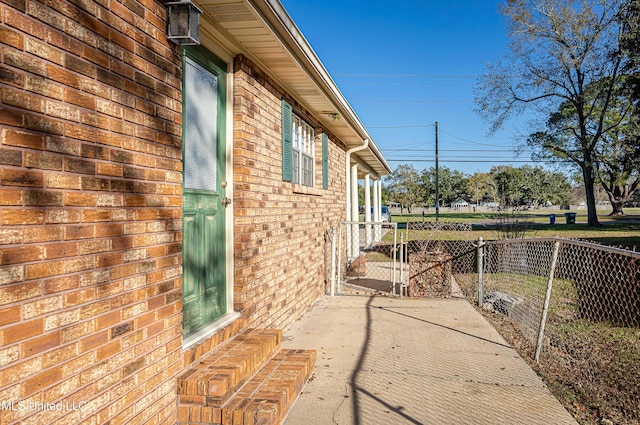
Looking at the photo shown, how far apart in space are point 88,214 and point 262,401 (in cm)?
164

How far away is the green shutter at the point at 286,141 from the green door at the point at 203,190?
1.42 metres

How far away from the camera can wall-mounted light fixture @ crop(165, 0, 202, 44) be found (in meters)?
2.56

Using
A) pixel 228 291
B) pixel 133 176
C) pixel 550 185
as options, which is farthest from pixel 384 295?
pixel 550 185

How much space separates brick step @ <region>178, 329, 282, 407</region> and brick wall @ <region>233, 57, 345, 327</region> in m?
0.43

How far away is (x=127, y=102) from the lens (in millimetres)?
2219

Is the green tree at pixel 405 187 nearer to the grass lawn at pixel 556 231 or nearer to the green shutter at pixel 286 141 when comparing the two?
the grass lawn at pixel 556 231

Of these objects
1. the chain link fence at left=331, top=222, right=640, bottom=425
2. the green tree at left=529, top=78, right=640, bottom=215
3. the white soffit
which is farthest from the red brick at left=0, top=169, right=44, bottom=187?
the green tree at left=529, top=78, right=640, bottom=215

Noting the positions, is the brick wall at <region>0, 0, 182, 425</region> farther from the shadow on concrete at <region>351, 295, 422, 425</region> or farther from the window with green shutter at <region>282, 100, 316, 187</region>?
the window with green shutter at <region>282, 100, 316, 187</region>

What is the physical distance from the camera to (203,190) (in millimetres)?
3506

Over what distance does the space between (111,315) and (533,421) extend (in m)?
2.94

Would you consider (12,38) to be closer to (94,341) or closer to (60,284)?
(60,284)

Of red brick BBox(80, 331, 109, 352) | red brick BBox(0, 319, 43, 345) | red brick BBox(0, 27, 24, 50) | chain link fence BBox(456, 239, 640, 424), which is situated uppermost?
red brick BBox(0, 27, 24, 50)

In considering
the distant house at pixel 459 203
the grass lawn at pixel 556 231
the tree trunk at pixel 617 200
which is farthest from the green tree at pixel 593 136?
the distant house at pixel 459 203

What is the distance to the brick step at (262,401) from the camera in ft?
8.52
